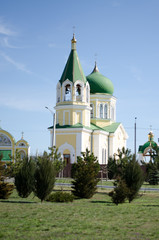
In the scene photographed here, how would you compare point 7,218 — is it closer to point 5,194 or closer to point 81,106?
point 5,194

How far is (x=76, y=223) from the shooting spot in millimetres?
10156

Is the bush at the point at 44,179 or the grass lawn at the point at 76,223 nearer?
the grass lawn at the point at 76,223

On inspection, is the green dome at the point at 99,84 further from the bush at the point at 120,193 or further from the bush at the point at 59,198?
the bush at the point at 120,193

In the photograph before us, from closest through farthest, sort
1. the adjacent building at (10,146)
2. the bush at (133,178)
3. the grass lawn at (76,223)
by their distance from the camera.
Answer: the grass lawn at (76,223)
the bush at (133,178)
the adjacent building at (10,146)

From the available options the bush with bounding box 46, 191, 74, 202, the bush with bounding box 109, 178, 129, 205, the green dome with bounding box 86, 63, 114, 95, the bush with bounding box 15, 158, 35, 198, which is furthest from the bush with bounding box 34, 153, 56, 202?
the green dome with bounding box 86, 63, 114, 95

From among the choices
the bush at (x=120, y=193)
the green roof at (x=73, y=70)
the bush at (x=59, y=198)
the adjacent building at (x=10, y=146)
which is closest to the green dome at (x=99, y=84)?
the green roof at (x=73, y=70)

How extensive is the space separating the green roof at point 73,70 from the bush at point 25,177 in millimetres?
24802

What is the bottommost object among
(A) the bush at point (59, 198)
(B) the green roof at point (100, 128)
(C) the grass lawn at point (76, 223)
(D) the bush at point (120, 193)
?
(C) the grass lawn at point (76, 223)

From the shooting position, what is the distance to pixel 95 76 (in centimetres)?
4775

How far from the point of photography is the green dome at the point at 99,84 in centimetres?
4703

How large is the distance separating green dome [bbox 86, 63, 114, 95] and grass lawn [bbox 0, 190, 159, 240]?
111 ft

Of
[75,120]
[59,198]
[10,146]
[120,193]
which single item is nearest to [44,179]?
[59,198]

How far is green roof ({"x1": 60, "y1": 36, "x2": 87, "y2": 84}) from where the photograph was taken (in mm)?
41156

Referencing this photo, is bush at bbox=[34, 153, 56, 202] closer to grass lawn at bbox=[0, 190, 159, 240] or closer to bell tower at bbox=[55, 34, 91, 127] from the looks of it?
grass lawn at bbox=[0, 190, 159, 240]
